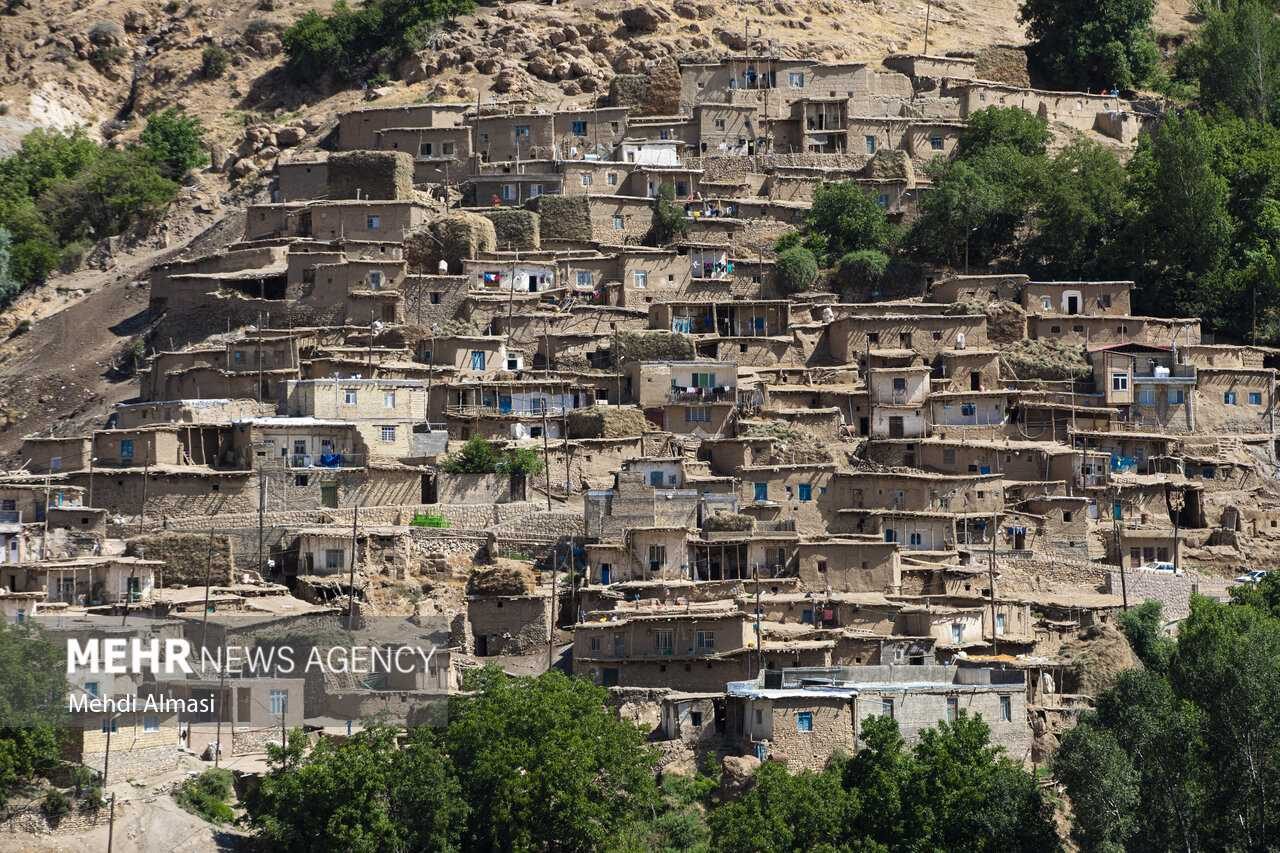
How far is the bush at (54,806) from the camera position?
Result: 44.1 m

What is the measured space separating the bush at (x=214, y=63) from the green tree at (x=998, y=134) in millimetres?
23227

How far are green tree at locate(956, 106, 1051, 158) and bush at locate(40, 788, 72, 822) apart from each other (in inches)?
1356

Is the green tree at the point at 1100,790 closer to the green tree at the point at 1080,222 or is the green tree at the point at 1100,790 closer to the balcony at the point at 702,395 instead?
the balcony at the point at 702,395

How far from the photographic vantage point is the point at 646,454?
2263 inches

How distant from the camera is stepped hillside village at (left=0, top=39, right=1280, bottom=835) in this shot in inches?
1959

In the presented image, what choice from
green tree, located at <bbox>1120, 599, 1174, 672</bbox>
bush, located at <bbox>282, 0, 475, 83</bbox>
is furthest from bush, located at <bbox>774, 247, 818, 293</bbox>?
bush, located at <bbox>282, 0, 475, 83</bbox>

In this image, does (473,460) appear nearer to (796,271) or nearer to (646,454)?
(646,454)

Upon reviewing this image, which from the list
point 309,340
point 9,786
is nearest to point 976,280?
point 309,340

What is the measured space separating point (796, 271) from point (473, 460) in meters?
12.3

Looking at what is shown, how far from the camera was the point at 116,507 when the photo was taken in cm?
5450

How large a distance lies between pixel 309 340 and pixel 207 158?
17372 mm

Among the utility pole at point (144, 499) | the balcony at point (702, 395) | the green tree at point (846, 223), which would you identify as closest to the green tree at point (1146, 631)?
the balcony at point (702, 395)

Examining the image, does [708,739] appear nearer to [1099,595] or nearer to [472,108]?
[1099,595]

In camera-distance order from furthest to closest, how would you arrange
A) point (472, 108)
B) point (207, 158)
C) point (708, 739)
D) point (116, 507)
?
point (207, 158) < point (472, 108) < point (116, 507) < point (708, 739)
